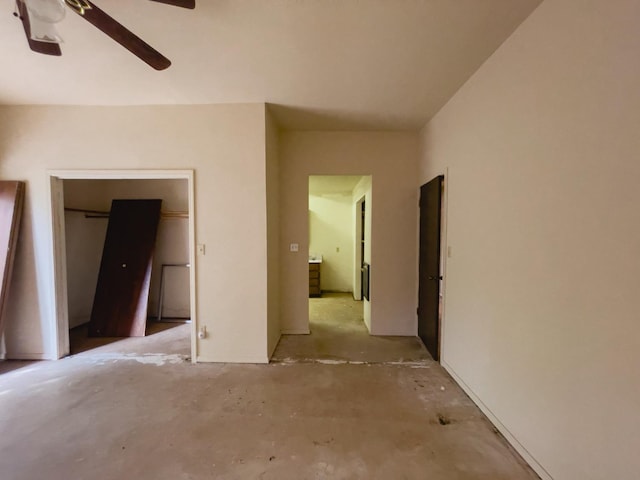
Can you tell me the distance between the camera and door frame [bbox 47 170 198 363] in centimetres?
298

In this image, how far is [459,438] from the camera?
195cm

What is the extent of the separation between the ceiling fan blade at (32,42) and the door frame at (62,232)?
53.2 inches

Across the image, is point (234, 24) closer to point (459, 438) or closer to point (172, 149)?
point (172, 149)

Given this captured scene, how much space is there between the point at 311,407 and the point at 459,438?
1.07m

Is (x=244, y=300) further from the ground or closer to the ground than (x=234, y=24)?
closer to the ground

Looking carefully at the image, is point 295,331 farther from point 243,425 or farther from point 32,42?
point 32,42

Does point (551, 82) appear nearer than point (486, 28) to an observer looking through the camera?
Yes

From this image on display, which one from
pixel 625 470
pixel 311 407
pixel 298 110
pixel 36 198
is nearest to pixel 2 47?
pixel 36 198

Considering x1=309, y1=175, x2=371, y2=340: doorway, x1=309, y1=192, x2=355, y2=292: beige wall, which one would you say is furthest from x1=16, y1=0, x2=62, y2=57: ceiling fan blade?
x1=309, y1=192, x2=355, y2=292: beige wall

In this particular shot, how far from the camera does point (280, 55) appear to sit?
2127mm

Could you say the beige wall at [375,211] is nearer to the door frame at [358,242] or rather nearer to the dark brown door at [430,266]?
the dark brown door at [430,266]

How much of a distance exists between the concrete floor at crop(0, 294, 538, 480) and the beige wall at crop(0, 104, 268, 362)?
572 millimetres

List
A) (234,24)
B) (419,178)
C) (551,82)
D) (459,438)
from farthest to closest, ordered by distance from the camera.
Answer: (419,178) < (459,438) < (234,24) < (551,82)

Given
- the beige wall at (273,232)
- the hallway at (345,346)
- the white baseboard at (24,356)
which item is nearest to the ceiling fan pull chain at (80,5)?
the beige wall at (273,232)
